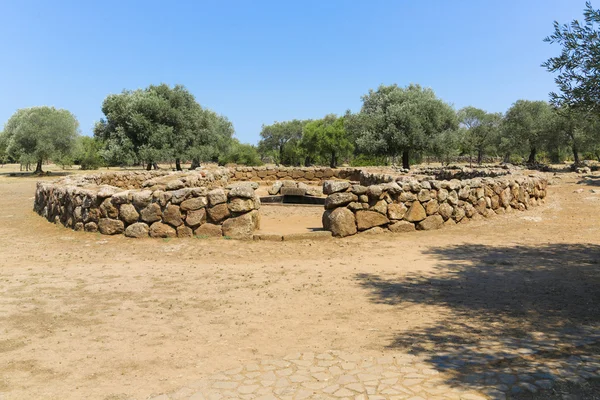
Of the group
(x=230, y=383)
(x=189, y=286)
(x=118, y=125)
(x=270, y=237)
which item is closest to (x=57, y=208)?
(x=270, y=237)

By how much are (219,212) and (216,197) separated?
373 mm

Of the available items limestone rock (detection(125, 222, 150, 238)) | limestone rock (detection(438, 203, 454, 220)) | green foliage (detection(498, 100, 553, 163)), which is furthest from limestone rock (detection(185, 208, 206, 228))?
green foliage (detection(498, 100, 553, 163))

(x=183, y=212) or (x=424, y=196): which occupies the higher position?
(x=424, y=196)

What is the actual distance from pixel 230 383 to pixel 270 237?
688 cm

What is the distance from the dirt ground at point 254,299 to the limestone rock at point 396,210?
1.81 feet

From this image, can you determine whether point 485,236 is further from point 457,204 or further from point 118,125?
point 118,125

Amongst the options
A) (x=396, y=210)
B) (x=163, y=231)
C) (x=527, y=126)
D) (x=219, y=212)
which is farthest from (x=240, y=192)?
(x=527, y=126)

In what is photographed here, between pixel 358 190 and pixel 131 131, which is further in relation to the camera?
pixel 131 131

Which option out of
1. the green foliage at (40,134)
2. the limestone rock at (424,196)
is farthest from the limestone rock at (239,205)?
the green foliage at (40,134)

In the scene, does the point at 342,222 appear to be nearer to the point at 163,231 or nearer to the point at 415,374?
the point at 163,231

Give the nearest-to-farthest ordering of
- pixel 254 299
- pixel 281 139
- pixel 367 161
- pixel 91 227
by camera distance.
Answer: pixel 254 299 < pixel 91 227 < pixel 367 161 < pixel 281 139

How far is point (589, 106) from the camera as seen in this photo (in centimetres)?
671

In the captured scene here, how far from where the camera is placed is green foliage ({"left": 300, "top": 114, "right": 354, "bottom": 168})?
174 ft

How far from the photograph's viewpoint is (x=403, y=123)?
104 ft
